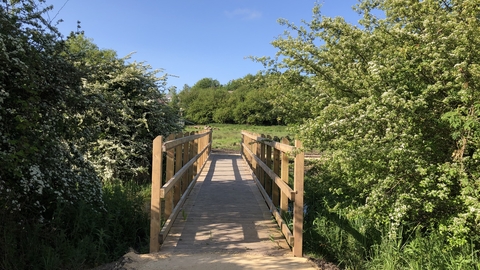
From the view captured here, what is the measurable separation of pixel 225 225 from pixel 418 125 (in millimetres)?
2931

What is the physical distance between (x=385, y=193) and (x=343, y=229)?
4.04 feet

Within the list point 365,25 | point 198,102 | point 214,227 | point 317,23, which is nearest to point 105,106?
point 214,227

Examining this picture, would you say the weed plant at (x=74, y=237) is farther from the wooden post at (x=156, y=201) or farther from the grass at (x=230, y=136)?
the grass at (x=230, y=136)

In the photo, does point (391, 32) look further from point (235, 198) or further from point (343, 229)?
point (235, 198)

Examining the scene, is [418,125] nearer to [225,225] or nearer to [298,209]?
[298,209]

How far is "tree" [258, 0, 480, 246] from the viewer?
3.46 m

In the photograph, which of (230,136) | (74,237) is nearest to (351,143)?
(74,237)

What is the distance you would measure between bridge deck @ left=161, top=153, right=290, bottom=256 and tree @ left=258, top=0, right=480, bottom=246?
130 centimetres

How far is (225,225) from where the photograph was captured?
17.9ft

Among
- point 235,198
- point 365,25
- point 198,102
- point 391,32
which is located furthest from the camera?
point 198,102

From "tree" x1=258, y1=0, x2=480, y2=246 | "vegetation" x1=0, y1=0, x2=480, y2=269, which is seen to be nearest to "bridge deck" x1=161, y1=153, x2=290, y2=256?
"vegetation" x1=0, y1=0, x2=480, y2=269

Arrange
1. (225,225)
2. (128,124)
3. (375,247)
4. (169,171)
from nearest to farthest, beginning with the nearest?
(375,247) < (169,171) < (225,225) < (128,124)

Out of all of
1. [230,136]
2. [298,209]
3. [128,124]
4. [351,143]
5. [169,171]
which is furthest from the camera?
[230,136]

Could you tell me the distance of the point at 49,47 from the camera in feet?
15.8
